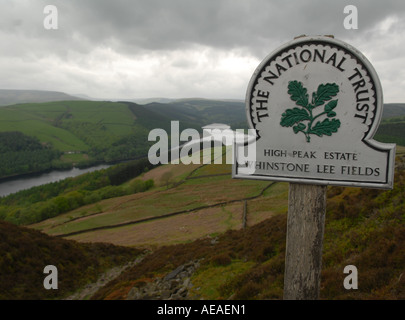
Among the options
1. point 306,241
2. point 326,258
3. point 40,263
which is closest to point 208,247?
point 326,258

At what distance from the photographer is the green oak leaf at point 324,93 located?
3.52 meters

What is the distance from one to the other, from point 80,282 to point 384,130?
474ft

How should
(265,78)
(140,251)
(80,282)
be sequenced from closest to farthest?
(265,78), (80,282), (140,251)

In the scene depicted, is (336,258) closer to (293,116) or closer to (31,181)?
(293,116)

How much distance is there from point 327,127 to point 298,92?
628 millimetres

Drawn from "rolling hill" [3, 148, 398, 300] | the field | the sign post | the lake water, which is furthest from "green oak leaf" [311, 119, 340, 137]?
the lake water

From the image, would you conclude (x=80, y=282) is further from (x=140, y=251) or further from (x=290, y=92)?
(x=290, y=92)

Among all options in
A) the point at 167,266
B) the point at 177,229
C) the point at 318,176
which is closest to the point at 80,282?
the point at 167,266

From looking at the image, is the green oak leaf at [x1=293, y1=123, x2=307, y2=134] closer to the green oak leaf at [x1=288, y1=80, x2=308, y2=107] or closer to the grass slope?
the green oak leaf at [x1=288, y1=80, x2=308, y2=107]

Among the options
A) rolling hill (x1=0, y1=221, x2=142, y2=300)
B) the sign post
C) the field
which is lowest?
the field

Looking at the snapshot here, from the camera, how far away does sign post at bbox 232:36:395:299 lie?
3.51 metres

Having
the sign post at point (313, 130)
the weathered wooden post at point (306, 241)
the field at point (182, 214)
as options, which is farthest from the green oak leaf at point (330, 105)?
the field at point (182, 214)

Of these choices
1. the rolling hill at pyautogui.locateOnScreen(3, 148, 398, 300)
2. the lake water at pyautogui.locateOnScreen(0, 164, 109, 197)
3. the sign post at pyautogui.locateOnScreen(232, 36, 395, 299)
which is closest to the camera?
the sign post at pyautogui.locateOnScreen(232, 36, 395, 299)
